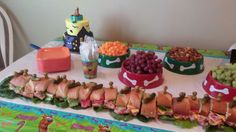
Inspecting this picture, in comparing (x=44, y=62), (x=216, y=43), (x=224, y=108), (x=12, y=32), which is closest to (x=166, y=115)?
(x=224, y=108)

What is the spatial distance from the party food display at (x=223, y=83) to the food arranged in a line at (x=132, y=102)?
3.5 inches

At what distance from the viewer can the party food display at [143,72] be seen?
0.94m

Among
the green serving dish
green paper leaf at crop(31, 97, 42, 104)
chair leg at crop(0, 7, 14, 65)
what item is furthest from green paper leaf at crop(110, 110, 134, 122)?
A: chair leg at crop(0, 7, 14, 65)

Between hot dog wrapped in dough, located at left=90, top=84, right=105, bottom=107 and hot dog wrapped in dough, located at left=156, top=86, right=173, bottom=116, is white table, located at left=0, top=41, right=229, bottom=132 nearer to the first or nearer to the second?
hot dog wrapped in dough, located at left=90, top=84, right=105, bottom=107

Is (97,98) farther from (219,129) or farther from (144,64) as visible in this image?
(219,129)

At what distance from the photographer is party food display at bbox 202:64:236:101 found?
86 centimetres

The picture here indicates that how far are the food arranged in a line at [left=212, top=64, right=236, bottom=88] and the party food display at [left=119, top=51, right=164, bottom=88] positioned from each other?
0.19 metres

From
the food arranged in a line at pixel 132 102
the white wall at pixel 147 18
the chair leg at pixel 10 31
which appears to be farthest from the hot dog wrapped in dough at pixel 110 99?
the chair leg at pixel 10 31

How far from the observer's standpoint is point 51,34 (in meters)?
1.56

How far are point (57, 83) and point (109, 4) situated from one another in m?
0.63

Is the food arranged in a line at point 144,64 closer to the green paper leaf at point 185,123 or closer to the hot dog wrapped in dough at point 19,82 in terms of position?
the green paper leaf at point 185,123

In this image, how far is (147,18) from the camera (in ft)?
4.49

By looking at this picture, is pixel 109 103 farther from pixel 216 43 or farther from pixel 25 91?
pixel 216 43

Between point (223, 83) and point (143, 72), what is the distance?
26 cm
